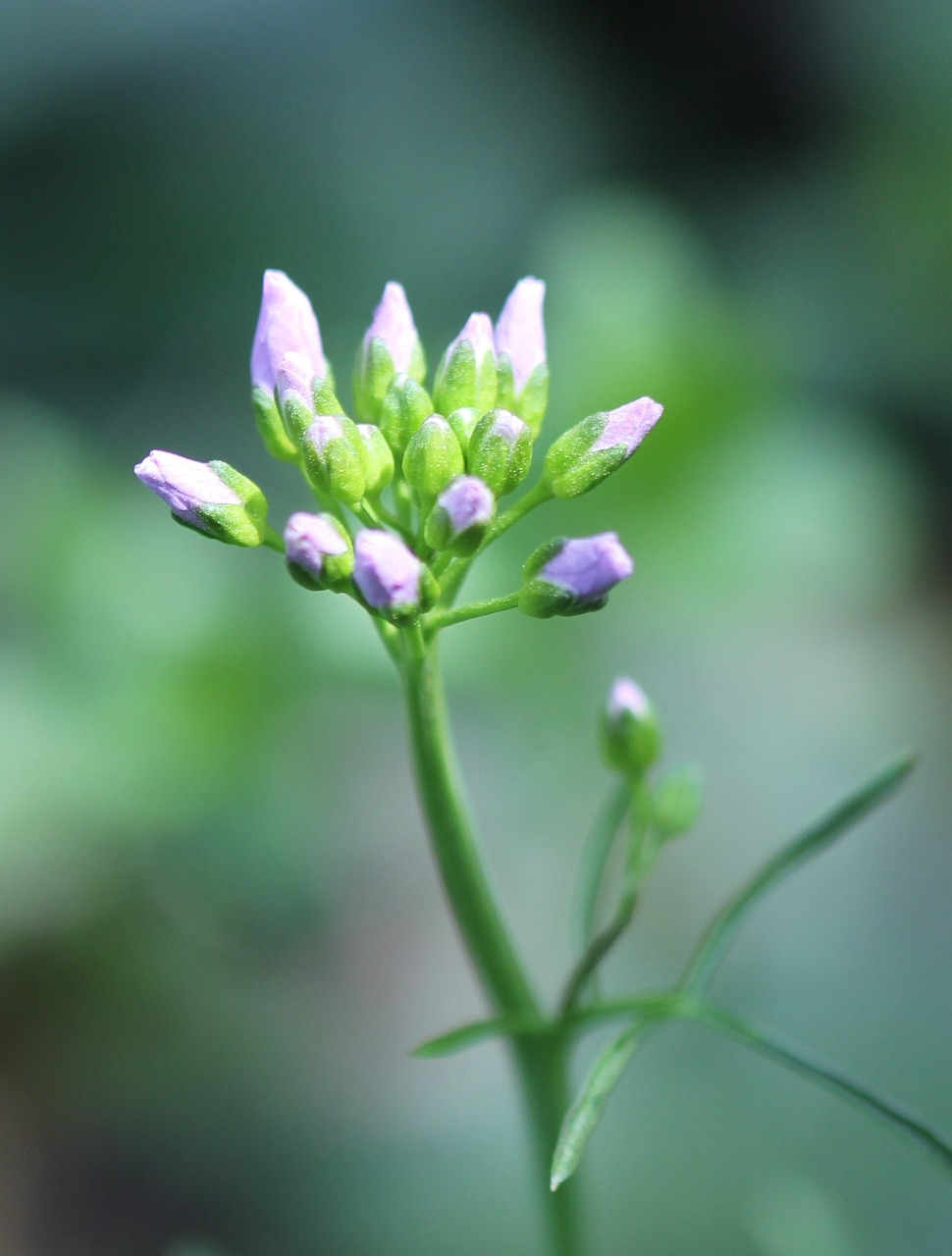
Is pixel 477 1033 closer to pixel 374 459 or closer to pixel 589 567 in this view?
pixel 589 567

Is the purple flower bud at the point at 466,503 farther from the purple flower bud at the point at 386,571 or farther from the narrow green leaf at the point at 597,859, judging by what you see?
the narrow green leaf at the point at 597,859

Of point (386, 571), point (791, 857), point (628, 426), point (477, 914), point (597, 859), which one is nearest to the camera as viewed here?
point (386, 571)

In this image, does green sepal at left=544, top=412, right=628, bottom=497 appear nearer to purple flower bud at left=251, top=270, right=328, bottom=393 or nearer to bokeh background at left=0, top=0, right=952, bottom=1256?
purple flower bud at left=251, top=270, right=328, bottom=393

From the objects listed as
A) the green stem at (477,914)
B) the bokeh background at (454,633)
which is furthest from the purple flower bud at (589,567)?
the bokeh background at (454,633)

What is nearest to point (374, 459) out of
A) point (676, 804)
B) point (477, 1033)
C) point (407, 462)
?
point (407, 462)

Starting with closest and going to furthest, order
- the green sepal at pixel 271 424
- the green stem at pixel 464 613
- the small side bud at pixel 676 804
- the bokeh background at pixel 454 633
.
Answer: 1. the green stem at pixel 464 613
2. the green sepal at pixel 271 424
3. the small side bud at pixel 676 804
4. the bokeh background at pixel 454 633

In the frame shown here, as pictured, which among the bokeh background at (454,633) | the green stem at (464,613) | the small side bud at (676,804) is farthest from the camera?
the bokeh background at (454,633)
